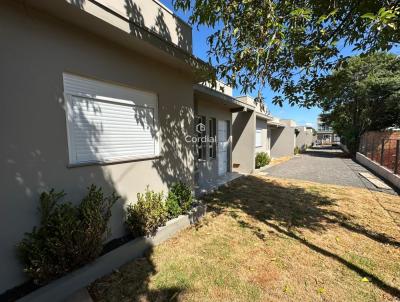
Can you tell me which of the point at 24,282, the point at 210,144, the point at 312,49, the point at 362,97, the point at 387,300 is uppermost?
the point at 362,97

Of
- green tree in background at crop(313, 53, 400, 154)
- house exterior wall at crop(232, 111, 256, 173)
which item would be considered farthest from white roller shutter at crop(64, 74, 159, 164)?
green tree in background at crop(313, 53, 400, 154)

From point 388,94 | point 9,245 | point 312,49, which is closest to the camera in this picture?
point 9,245

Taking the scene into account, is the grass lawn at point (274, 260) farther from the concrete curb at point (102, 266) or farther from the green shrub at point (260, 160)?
the green shrub at point (260, 160)

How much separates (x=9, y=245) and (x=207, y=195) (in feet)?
17.4

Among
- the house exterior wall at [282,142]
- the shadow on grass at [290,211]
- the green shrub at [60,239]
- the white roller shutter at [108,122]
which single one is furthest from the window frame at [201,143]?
the house exterior wall at [282,142]

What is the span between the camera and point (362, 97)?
1848 centimetres

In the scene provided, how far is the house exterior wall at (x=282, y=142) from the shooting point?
22.1 metres

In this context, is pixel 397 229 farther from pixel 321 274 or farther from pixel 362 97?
pixel 362 97

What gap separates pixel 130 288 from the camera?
112 inches

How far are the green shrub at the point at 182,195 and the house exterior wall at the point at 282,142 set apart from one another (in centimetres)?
1913

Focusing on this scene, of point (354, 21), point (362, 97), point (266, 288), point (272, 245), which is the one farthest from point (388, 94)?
point (266, 288)

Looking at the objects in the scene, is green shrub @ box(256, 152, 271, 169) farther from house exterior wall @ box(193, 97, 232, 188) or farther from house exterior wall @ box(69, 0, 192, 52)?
house exterior wall @ box(69, 0, 192, 52)

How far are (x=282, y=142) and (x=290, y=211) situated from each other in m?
18.1

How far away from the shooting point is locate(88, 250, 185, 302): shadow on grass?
2.68 meters
